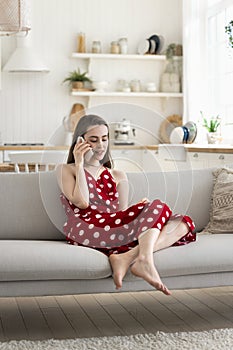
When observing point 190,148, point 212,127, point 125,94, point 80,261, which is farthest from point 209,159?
point 80,261

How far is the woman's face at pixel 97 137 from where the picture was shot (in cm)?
325

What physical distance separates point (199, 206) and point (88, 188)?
28.2 inches

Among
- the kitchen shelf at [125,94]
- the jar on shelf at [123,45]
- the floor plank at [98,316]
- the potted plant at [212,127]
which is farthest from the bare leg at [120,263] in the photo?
the jar on shelf at [123,45]

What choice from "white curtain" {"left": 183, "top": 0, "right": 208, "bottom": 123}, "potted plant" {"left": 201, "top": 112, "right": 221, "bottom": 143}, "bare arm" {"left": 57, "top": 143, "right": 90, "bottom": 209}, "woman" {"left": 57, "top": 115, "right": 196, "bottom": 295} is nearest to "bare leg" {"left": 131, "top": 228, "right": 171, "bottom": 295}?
"woman" {"left": 57, "top": 115, "right": 196, "bottom": 295}

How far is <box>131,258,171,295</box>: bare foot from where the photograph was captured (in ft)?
9.50

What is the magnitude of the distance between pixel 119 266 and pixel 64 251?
256 millimetres

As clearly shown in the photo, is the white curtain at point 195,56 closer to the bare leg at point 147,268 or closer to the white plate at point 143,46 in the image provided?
the white plate at point 143,46

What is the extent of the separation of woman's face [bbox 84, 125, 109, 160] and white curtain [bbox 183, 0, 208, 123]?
3769 mm

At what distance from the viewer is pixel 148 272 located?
9.52 feet

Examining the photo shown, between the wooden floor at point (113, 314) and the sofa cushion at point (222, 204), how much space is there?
0.43m

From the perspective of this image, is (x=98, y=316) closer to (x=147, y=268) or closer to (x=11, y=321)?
(x=11, y=321)

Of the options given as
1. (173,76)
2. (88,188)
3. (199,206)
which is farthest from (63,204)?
(173,76)

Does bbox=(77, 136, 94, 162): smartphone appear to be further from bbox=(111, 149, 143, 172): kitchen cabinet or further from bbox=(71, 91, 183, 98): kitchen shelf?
bbox=(71, 91, 183, 98): kitchen shelf

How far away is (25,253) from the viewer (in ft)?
9.65
